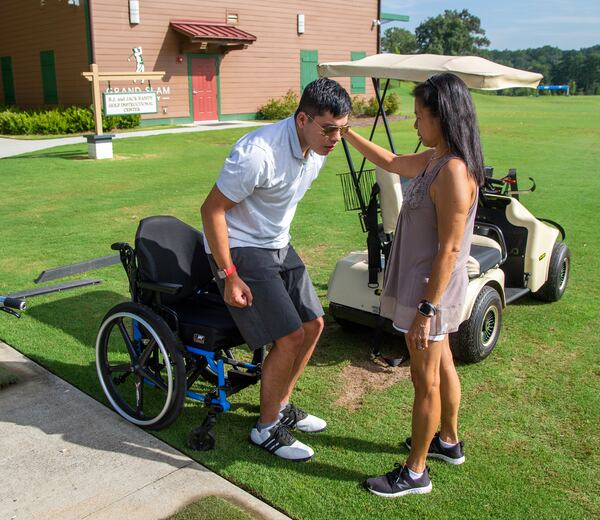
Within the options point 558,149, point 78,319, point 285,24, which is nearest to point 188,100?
point 285,24

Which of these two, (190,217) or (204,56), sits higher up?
(204,56)

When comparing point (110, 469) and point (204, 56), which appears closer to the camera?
point (110, 469)

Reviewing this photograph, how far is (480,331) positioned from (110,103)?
12.5m

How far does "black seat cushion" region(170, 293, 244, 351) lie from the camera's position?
321cm

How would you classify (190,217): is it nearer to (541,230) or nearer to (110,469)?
(541,230)

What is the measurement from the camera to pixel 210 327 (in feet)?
10.6

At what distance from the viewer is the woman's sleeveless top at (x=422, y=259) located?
2.71 m

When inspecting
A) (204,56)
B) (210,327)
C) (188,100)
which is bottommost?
(210,327)

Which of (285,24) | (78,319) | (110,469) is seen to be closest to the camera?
(110,469)

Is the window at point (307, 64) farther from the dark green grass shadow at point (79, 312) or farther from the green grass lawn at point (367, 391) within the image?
the dark green grass shadow at point (79, 312)

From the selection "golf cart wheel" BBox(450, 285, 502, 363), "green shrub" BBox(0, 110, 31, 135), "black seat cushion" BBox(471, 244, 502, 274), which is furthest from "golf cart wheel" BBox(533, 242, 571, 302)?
"green shrub" BBox(0, 110, 31, 135)

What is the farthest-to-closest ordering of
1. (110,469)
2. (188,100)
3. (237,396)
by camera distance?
(188,100) < (237,396) < (110,469)

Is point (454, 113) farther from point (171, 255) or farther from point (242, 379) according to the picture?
point (242, 379)

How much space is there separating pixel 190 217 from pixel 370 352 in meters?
4.71
